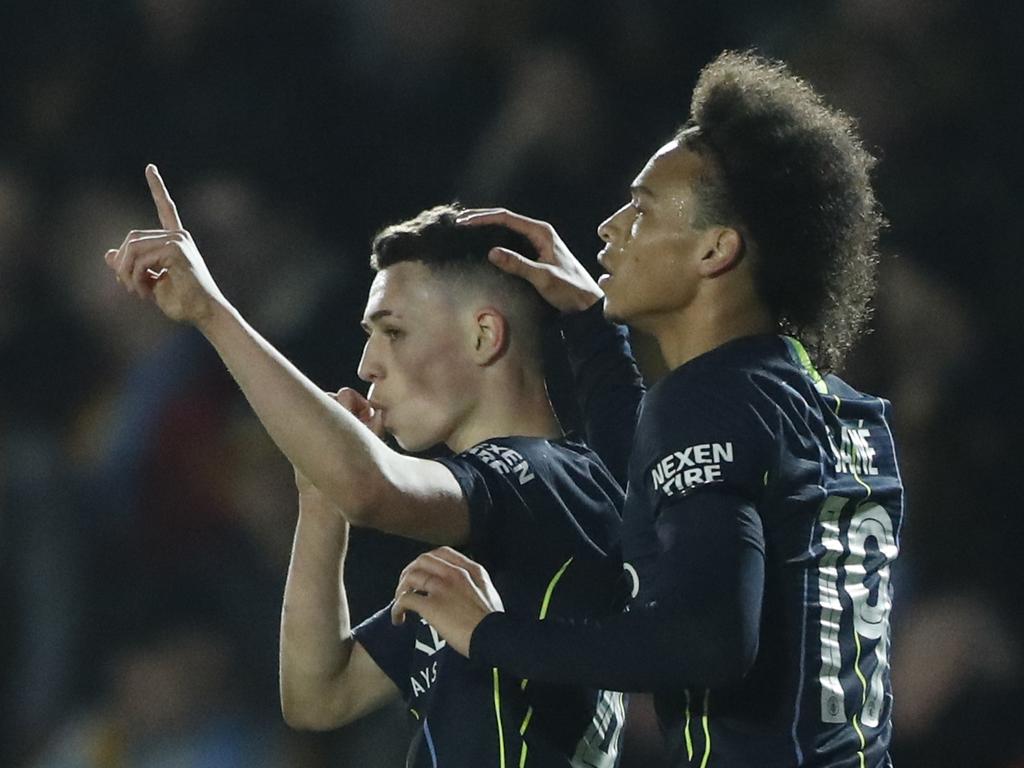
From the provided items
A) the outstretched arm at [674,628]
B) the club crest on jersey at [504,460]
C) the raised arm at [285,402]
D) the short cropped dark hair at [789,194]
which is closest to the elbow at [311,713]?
the club crest on jersey at [504,460]

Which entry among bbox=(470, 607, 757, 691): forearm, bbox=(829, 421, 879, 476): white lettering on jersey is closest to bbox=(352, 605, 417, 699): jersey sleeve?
bbox=(470, 607, 757, 691): forearm

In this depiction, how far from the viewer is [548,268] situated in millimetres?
2258

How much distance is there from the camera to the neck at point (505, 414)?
2.17 m

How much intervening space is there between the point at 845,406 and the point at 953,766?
2.06 m

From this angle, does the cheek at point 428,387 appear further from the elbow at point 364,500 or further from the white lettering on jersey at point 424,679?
the elbow at point 364,500

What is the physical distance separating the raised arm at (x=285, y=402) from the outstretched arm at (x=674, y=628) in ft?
0.59

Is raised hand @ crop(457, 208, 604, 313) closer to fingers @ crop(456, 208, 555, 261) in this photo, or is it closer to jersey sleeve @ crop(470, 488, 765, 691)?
fingers @ crop(456, 208, 555, 261)

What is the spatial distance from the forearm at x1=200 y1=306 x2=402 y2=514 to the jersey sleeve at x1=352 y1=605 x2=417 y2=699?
0.63 meters

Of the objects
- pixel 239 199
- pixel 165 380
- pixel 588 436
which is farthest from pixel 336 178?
pixel 588 436

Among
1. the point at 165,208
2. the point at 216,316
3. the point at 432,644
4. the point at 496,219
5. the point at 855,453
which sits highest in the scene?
the point at 496,219

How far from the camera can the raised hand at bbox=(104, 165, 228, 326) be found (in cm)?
162

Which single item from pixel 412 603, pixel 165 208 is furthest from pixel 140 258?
pixel 412 603

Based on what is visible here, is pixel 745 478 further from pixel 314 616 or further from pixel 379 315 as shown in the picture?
pixel 314 616

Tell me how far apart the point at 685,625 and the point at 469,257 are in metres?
0.96
